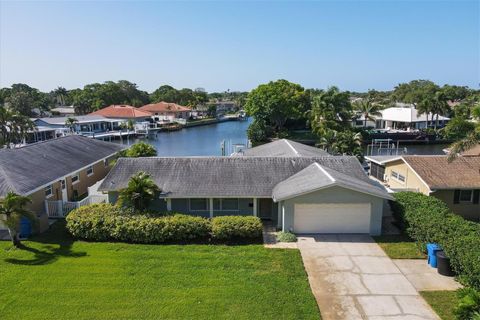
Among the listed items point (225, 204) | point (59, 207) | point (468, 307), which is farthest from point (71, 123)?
point (468, 307)

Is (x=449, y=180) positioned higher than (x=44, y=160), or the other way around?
(x=44, y=160)

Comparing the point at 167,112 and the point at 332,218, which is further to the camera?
the point at 167,112

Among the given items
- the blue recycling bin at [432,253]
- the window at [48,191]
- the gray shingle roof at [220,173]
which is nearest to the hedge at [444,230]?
the blue recycling bin at [432,253]

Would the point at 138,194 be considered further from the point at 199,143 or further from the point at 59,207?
the point at 199,143

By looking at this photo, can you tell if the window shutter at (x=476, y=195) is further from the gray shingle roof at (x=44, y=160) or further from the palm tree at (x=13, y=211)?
the gray shingle roof at (x=44, y=160)

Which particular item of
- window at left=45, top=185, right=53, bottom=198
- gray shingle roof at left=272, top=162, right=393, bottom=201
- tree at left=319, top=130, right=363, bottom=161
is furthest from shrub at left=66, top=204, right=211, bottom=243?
tree at left=319, top=130, right=363, bottom=161

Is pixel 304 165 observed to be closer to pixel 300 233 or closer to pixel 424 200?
pixel 300 233

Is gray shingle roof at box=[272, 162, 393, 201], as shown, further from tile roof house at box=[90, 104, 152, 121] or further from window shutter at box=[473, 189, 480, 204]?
tile roof house at box=[90, 104, 152, 121]
